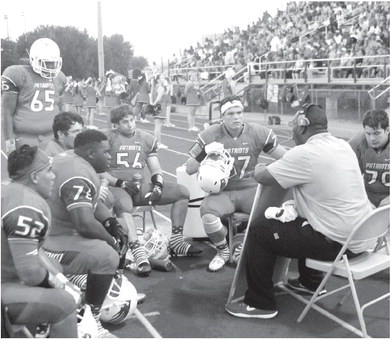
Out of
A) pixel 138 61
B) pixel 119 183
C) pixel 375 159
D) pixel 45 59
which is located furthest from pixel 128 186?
pixel 138 61

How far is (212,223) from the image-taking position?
5316mm

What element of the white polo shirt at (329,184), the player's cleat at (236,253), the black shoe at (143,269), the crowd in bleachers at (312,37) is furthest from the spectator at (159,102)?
the white polo shirt at (329,184)

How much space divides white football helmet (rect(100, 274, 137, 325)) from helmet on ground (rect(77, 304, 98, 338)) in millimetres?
374

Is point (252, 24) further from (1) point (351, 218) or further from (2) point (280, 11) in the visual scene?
(1) point (351, 218)

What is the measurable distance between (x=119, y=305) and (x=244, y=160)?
2.08 meters

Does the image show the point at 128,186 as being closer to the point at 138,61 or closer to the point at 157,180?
the point at 157,180

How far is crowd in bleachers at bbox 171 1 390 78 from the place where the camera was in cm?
1912

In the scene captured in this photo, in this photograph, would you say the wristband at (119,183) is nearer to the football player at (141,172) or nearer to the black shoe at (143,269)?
the football player at (141,172)

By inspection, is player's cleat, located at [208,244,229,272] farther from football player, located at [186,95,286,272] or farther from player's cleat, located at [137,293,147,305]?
player's cleat, located at [137,293,147,305]

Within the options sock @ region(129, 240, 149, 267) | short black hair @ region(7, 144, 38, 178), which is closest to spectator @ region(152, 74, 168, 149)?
sock @ region(129, 240, 149, 267)

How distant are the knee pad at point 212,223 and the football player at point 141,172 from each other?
53 centimetres

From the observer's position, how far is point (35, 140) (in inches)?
254

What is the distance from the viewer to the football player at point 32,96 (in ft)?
20.5

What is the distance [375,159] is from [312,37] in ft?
62.8
